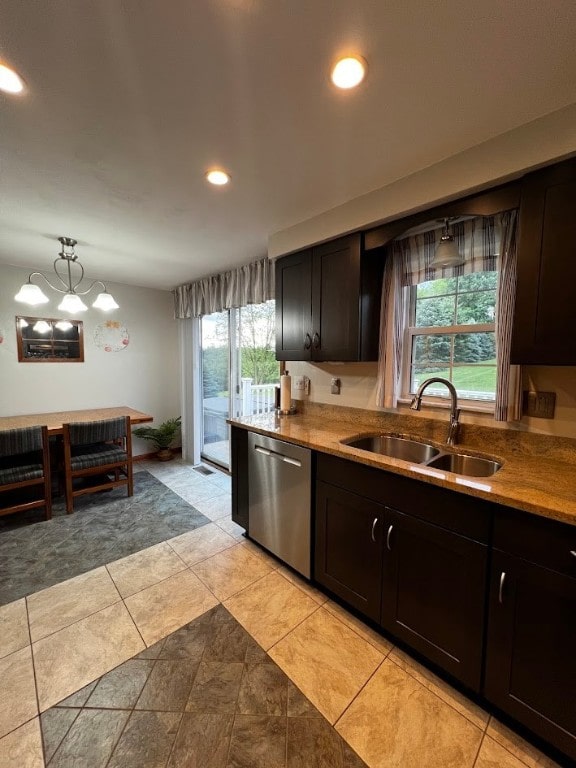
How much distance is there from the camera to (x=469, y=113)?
48.0 inches

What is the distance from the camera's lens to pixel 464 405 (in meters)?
1.81

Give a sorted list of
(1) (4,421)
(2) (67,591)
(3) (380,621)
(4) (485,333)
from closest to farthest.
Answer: (3) (380,621) → (4) (485,333) → (2) (67,591) → (1) (4,421)

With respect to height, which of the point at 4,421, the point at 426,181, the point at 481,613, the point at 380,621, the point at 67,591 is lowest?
the point at 67,591

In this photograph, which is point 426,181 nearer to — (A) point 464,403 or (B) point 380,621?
(A) point 464,403

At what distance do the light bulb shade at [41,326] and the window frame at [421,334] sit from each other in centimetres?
388

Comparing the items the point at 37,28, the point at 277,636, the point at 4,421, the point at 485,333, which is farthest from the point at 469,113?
the point at 4,421

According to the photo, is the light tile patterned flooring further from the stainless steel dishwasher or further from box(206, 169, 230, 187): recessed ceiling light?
box(206, 169, 230, 187): recessed ceiling light

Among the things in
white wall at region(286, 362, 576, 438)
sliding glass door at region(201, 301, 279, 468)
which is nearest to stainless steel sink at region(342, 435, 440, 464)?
white wall at region(286, 362, 576, 438)

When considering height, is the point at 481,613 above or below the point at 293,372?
below

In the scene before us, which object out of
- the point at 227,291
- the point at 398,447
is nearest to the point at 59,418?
the point at 227,291

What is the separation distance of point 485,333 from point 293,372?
4.85 feet

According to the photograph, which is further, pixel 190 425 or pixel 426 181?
pixel 190 425

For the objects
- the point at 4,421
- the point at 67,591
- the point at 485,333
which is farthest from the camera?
the point at 4,421

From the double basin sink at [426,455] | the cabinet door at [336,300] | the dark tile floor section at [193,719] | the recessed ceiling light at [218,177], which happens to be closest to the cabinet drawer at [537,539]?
the double basin sink at [426,455]
